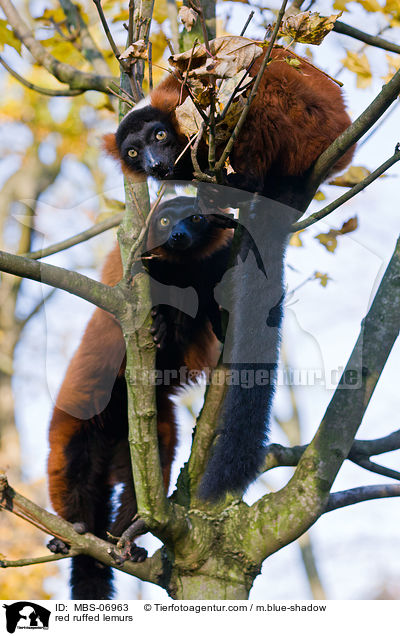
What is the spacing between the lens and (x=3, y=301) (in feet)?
34.6

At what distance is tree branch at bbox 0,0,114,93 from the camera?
15.2ft

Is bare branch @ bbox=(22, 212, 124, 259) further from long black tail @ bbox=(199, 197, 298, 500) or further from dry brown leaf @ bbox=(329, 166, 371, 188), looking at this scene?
dry brown leaf @ bbox=(329, 166, 371, 188)

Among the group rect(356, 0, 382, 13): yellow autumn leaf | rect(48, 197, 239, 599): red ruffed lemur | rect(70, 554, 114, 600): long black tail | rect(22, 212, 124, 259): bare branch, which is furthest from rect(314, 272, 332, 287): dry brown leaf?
rect(70, 554, 114, 600): long black tail

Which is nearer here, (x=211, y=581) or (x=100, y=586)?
(x=211, y=581)

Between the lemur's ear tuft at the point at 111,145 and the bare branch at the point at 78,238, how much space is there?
0.47 metres

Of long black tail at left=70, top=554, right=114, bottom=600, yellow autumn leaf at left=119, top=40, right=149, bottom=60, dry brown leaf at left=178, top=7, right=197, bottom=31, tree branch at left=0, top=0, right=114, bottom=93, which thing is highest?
tree branch at left=0, top=0, right=114, bottom=93

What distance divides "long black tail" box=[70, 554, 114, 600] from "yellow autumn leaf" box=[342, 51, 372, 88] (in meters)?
4.02

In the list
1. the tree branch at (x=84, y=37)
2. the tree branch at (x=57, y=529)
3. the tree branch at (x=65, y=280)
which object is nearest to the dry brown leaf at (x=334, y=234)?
the tree branch at (x=65, y=280)

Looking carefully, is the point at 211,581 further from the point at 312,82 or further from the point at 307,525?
the point at 312,82

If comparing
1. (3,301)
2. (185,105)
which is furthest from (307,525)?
(3,301)

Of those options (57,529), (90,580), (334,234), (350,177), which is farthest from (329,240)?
(90,580)

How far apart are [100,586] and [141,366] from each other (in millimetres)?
2237

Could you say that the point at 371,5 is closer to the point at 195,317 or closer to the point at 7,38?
the point at 195,317

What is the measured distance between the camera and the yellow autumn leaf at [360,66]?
15.8 ft
